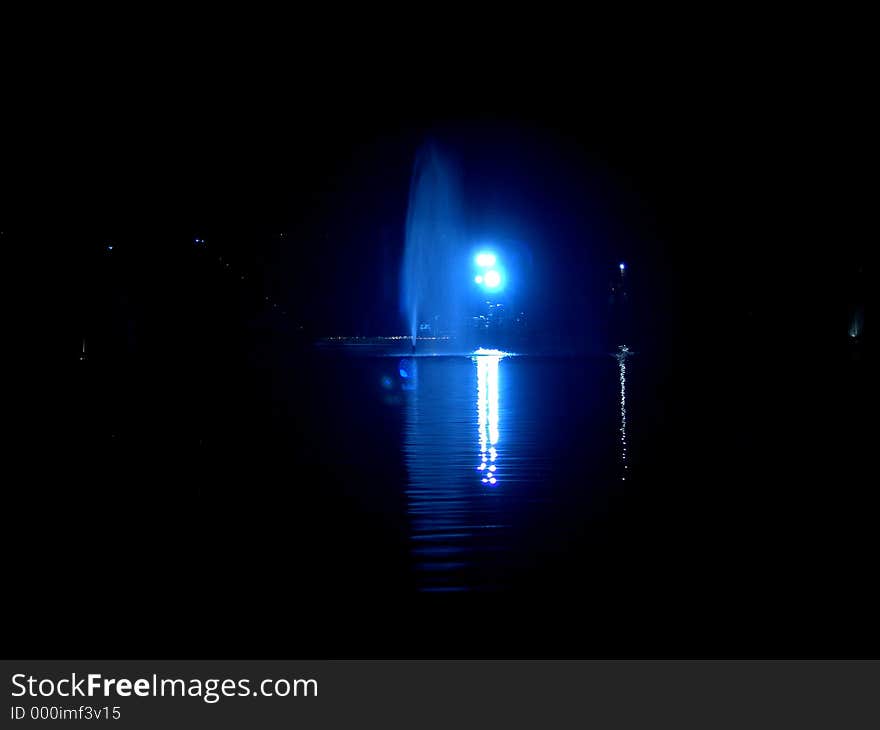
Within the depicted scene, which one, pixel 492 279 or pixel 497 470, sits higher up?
pixel 492 279

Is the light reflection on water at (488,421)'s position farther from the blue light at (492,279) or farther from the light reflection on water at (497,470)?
the blue light at (492,279)

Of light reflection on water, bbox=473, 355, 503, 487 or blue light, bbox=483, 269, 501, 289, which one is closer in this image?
light reflection on water, bbox=473, 355, 503, 487

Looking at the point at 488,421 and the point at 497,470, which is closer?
the point at 497,470

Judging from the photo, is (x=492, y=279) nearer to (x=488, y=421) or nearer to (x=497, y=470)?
(x=488, y=421)

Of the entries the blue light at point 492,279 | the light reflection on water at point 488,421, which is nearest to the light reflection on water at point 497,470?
the light reflection on water at point 488,421

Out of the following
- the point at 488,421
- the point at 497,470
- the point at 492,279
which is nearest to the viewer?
the point at 497,470

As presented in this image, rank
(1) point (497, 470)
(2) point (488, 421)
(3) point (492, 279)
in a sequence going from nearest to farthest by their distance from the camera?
(1) point (497, 470) → (2) point (488, 421) → (3) point (492, 279)

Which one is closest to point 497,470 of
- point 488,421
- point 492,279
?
point 488,421

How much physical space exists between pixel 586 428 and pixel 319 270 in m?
58.5

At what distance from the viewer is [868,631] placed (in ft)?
15.4

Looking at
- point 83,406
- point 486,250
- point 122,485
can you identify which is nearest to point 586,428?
point 122,485

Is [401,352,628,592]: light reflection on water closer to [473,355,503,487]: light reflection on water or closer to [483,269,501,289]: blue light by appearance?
[473,355,503,487]: light reflection on water

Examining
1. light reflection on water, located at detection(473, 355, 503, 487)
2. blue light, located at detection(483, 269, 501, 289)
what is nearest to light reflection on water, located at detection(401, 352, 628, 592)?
light reflection on water, located at detection(473, 355, 503, 487)
